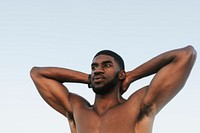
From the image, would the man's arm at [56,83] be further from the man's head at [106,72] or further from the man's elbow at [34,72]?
the man's head at [106,72]

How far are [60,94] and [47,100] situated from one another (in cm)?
20

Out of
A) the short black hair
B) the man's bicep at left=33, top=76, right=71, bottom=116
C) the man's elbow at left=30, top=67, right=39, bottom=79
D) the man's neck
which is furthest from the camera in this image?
the man's elbow at left=30, top=67, right=39, bottom=79

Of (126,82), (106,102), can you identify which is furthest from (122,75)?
(106,102)

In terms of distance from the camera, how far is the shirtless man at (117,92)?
4.39 m

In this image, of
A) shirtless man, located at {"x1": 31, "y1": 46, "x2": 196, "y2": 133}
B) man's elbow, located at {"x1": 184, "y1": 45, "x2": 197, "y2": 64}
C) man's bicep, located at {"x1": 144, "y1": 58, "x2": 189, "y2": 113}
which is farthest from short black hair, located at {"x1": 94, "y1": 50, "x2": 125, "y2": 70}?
man's elbow, located at {"x1": 184, "y1": 45, "x2": 197, "y2": 64}

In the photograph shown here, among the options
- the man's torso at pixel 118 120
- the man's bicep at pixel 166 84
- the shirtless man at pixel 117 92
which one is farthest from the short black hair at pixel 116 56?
the man's bicep at pixel 166 84

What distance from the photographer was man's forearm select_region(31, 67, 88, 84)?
511 centimetres

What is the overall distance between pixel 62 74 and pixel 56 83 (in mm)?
133

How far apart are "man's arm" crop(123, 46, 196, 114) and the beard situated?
424 mm

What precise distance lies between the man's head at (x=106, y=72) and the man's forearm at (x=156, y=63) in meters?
0.18

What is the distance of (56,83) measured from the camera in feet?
17.1

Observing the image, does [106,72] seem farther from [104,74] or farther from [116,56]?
[116,56]

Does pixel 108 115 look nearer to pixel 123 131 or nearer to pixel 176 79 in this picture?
pixel 123 131

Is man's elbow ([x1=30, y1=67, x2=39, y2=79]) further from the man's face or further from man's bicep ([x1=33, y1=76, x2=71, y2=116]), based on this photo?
the man's face
